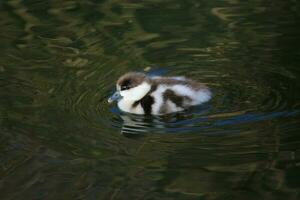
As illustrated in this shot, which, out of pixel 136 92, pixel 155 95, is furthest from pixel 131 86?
pixel 155 95

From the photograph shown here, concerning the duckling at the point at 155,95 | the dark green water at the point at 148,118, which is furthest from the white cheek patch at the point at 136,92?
the dark green water at the point at 148,118

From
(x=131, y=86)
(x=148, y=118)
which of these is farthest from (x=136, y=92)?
(x=148, y=118)

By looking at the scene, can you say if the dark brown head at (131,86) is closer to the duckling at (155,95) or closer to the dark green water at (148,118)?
the duckling at (155,95)

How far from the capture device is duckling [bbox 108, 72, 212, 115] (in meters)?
4.82

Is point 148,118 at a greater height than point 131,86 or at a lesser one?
lesser

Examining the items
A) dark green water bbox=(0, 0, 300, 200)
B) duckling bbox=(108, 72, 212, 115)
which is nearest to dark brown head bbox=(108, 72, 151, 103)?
duckling bbox=(108, 72, 212, 115)

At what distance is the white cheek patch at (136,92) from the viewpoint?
16.0ft

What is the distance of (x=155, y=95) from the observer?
488cm

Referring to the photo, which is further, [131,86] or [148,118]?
[131,86]

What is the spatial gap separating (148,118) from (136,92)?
240 millimetres

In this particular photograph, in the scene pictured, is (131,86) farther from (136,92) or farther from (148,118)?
(148,118)

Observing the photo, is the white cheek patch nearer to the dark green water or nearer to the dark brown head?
the dark brown head

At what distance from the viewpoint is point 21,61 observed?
5684mm

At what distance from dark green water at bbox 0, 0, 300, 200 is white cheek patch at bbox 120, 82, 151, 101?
0.42 feet
